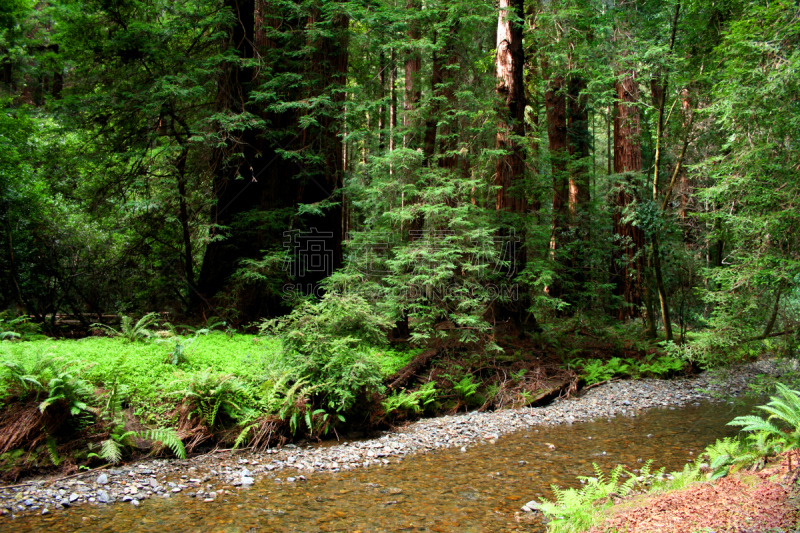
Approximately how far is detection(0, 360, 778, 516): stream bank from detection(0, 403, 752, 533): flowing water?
0.49 feet

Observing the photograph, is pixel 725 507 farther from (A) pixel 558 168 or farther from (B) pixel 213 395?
(A) pixel 558 168

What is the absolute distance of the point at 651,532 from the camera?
3.04 meters

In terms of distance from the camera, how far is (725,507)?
323cm

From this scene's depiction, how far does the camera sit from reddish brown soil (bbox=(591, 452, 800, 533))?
3.02 metres

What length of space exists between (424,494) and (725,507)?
271 centimetres

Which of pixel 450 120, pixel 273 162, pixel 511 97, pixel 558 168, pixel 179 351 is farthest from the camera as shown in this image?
pixel 558 168

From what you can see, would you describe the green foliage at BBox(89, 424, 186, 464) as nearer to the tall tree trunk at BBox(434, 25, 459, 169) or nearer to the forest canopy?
Result: the forest canopy

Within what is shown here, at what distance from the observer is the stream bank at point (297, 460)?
14.9 feet

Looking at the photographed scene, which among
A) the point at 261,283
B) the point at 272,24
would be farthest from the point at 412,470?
the point at 272,24

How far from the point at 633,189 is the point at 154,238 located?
10.7 meters

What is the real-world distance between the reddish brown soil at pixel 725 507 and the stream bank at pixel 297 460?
5.13 ft

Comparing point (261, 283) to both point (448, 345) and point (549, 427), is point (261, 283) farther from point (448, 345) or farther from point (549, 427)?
point (549, 427)

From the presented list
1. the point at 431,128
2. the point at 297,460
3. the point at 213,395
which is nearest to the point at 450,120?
the point at 431,128

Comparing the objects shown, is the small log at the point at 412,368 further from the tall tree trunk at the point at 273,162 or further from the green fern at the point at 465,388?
the tall tree trunk at the point at 273,162
